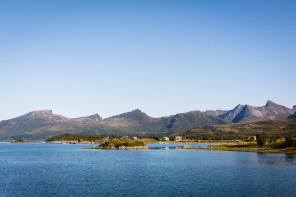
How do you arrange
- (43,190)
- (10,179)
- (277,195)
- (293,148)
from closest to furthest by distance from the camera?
(277,195)
(43,190)
(10,179)
(293,148)

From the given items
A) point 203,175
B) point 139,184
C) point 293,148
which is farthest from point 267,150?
point 139,184

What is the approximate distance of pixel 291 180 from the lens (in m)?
67.6

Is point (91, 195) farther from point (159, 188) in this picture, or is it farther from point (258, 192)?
point (258, 192)

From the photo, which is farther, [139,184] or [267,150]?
[267,150]

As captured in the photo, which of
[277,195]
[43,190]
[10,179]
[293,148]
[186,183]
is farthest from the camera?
[293,148]

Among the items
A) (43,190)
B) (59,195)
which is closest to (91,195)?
(59,195)

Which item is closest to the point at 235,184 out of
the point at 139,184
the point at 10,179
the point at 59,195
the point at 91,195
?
the point at 139,184

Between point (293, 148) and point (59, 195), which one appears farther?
point (293, 148)

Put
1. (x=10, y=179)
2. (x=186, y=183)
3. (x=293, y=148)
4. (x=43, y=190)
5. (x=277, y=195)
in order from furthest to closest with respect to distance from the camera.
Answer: (x=293, y=148), (x=10, y=179), (x=186, y=183), (x=43, y=190), (x=277, y=195)

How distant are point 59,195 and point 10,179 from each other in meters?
26.6

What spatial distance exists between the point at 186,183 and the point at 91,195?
22393 millimetres

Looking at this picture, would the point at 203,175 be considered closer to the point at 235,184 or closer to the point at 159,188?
the point at 235,184

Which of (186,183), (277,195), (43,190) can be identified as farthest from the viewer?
(186,183)

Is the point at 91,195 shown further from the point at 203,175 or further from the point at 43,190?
the point at 203,175
